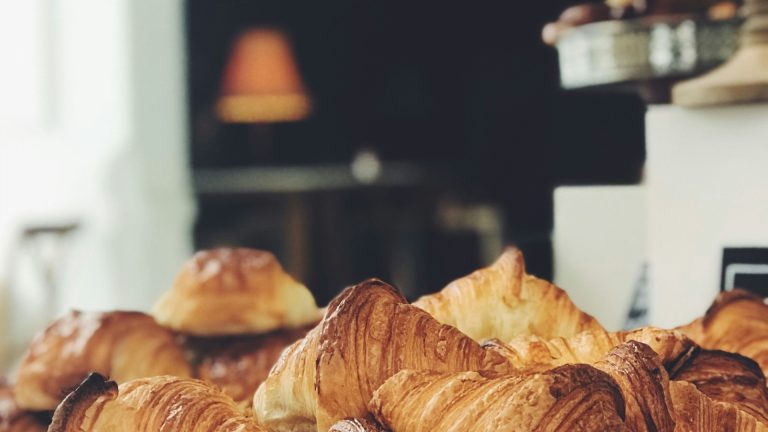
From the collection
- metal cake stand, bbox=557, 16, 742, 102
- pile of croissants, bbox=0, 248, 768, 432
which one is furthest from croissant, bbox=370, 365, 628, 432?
metal cake stand, bbox=557, 16, 742, 102

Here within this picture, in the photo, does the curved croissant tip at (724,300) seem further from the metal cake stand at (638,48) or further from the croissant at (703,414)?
the metal cake stand at (638,48)

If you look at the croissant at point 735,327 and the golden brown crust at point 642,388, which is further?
the croissant at point 735,327

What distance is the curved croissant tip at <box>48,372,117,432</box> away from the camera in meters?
0.41

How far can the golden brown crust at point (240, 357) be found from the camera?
88 centimetres

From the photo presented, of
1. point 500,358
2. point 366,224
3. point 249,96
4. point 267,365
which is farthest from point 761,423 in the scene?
point 249,96

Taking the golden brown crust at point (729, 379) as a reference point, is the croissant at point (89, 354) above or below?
below

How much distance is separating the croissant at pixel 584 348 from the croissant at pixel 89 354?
38 centimetres

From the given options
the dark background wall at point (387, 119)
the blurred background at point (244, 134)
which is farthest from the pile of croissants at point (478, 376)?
the blurred background at point (244, 134)

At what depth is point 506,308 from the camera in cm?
56

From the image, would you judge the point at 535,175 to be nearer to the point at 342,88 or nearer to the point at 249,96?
the point at 342,88

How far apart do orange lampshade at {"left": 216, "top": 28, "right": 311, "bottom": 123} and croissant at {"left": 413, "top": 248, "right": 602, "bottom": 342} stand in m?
4.95

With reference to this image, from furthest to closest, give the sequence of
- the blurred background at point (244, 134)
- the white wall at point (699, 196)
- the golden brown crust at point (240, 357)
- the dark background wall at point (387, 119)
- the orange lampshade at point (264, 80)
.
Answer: the orange lampshade at point (264, 80) → the blurred background at point (244, 134) → the dark background wall at point (387, 119) → the golden brown crust at point (240, 357) → the white wall at point (699, 196)

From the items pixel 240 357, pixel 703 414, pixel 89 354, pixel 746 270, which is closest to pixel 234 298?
pixel 240 357

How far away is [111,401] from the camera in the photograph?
43 cm
